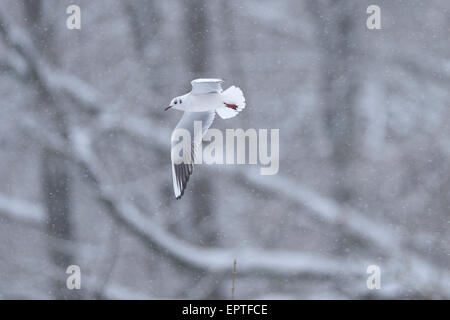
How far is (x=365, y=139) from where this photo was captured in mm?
2732

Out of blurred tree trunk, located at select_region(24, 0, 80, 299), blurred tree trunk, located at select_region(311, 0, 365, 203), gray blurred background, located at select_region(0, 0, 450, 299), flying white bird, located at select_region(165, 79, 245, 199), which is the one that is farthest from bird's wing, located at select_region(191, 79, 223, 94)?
blurred tree trunk, located at select_region(24, 0, 80, 299)

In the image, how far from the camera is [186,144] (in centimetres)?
262

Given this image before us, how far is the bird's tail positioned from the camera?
103 inches

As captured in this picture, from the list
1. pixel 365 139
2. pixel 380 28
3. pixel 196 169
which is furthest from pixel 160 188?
pixel 380 28

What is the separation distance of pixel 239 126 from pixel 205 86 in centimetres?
27

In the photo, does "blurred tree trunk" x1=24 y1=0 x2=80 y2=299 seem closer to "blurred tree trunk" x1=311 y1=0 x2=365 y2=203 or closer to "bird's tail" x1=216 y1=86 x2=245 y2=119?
"bird's tail" x1=216 y1=86 x2=245 y2=119

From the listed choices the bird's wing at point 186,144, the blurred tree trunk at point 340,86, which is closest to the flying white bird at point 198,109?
the bird's wing at point 186,144

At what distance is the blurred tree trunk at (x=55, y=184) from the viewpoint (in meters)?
2.73

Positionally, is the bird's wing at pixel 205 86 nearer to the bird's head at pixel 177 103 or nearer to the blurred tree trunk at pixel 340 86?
the bird's head at pixel 177 103

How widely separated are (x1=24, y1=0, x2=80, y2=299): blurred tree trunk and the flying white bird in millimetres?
475

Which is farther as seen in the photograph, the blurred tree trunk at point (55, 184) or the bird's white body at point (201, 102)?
the blurred tree trunk at point (55, 184)

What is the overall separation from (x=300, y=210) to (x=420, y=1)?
1007 mm

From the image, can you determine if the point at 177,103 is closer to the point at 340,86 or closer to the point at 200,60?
the point at 200,60

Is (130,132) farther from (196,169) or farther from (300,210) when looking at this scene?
(300,210)
